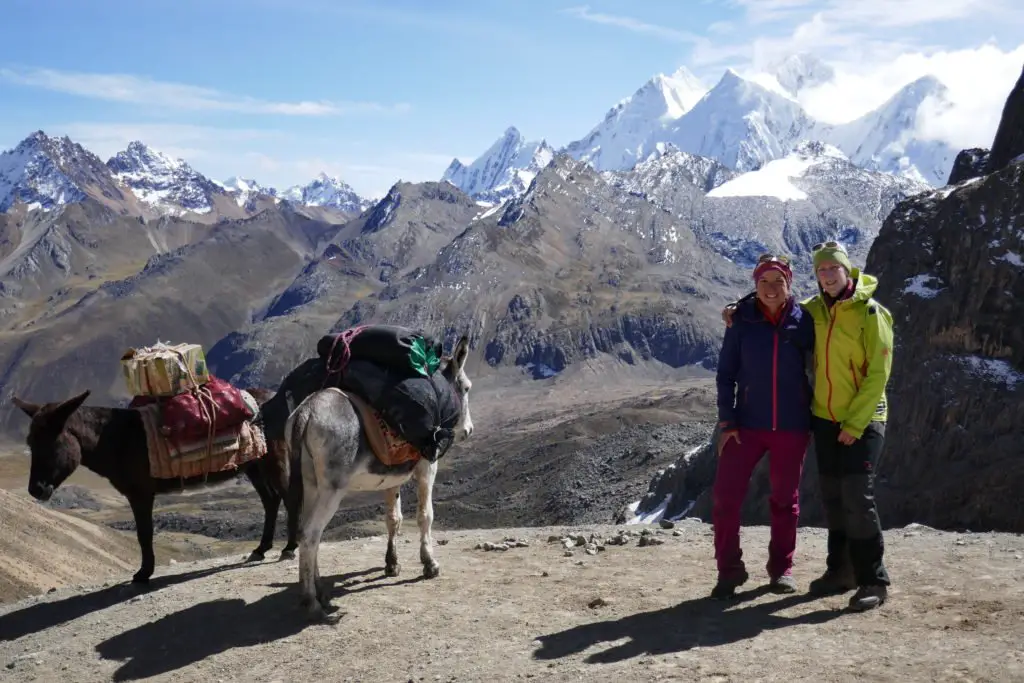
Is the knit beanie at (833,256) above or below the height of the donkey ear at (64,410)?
above

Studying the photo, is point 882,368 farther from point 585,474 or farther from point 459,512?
point 585,474

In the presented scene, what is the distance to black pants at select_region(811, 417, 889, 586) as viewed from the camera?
8266mm

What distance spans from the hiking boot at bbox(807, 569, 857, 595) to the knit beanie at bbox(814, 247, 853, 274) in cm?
268

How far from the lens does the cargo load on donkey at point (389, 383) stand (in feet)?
30.8

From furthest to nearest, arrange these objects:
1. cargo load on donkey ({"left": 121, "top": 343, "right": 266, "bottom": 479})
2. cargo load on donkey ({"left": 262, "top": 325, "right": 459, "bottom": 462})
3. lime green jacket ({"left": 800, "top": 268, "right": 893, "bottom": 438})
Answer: cargo load on donkey ({"left": 121, "top": 343, "right": 266, "bottom": 479}), cargo load on donkey ({"left": 262, "top": 325, "right": 459, "bottom": 462}), lime green jacket ({"left": 800, "top": 268, "right": 893, "bottom": 438})

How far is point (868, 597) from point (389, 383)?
4667mm

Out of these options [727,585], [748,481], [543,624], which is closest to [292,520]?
[543,624]

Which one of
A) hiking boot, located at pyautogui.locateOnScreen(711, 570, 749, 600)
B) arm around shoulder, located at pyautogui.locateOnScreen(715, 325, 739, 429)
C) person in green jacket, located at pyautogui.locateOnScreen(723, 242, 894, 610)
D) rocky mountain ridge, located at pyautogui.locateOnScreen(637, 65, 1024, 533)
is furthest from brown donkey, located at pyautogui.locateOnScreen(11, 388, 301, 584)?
rocky mountain ridge, located at pyautogui.locateOnScreen(637, 65, 1024, 533)

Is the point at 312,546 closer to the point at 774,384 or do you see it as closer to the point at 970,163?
the point at 774,384

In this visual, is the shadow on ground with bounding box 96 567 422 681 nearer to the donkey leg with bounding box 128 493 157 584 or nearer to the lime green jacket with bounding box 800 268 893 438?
the donkey leg with bounding box 128 493 157 584

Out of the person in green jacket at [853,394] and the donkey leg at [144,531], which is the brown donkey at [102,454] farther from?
the person in green jacket at [853,394]

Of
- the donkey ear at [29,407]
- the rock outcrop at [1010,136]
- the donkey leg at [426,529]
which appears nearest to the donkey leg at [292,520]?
the donkey leg at [426,529]

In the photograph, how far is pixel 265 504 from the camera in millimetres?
12391

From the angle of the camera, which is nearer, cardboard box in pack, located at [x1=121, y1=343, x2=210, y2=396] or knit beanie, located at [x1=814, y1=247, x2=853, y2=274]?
knit beanie, located at [x1=814, y1=247, x2=853, y2=274]
